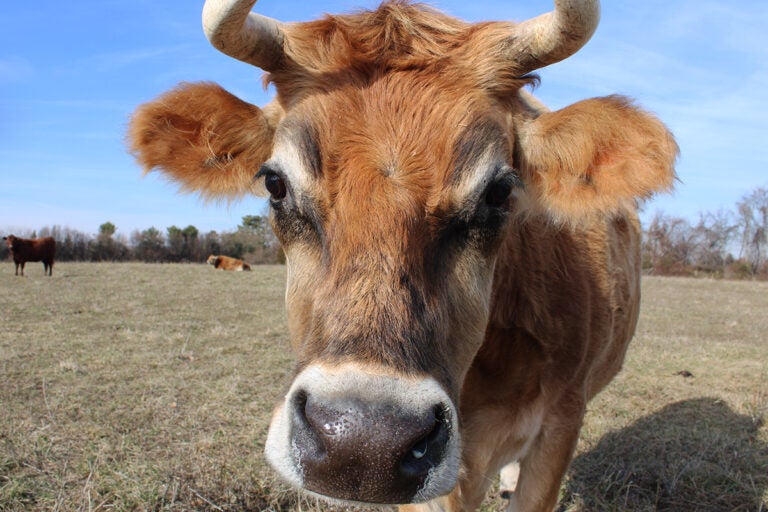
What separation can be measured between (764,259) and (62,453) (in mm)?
63247

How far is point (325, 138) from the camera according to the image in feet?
7.03

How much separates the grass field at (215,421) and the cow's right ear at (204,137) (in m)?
1.78

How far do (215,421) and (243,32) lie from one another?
3.58m

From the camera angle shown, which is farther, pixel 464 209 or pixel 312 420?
pixel 464 209

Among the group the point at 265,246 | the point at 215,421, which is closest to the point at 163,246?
the point at 265,246

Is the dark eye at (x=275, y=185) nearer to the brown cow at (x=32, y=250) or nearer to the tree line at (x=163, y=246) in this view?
the brown cow at (x=32, y=250)

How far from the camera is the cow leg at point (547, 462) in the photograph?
313 centimetres

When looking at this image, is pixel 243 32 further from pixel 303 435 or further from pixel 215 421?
pixel 215 421

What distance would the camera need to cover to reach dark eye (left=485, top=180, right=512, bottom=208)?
223 cm

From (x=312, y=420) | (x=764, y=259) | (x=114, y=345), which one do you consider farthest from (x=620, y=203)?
(x=764, y=259)

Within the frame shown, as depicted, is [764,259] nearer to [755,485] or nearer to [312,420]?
[755,485]

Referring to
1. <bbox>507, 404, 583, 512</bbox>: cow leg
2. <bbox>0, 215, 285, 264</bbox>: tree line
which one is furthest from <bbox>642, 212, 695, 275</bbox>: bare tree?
<bbox>507, 404, 583, 512</bbox>: cow leg

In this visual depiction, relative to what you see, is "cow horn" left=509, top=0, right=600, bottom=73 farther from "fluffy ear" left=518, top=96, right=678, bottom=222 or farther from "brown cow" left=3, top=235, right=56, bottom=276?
"brown cow" left=3, top=235, right=56, bottom=276

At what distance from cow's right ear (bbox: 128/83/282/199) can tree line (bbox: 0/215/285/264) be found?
35.5 meters
